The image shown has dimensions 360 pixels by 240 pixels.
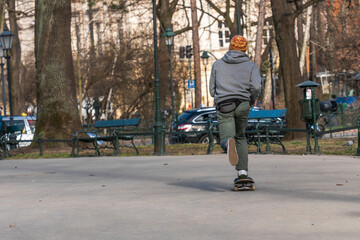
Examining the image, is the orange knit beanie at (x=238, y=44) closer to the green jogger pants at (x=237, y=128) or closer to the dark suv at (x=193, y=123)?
the green jogger pants at (x=237, y=128)

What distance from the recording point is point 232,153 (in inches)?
362

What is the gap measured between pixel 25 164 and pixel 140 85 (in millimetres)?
21736

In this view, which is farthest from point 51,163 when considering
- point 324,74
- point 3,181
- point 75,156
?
point 324,74

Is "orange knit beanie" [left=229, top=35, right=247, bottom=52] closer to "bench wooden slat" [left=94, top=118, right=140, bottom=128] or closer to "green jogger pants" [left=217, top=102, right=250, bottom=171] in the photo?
"green jogger pants" [left=217, top=102, right=250, bottom=171]

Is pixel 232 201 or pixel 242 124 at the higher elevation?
pixel 242 124

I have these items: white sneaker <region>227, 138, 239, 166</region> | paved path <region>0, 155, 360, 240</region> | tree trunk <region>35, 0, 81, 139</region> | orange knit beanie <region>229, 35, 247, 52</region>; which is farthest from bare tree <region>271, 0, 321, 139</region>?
white sneaker <region>227, 138, 239, 166</region>

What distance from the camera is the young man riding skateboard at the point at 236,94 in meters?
9.52

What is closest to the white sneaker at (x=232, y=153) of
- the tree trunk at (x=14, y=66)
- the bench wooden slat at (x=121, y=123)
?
the bench wooden slat at (x=121, y=123)

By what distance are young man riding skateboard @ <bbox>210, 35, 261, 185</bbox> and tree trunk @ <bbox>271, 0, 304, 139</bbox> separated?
1366cm

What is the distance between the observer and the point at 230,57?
957 cm

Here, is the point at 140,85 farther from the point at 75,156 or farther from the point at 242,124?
the point at 242,124

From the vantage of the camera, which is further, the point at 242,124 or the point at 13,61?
the point at 13,61

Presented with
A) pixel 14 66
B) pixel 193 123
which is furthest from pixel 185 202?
pixel 14 66

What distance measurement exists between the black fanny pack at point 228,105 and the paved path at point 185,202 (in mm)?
948
